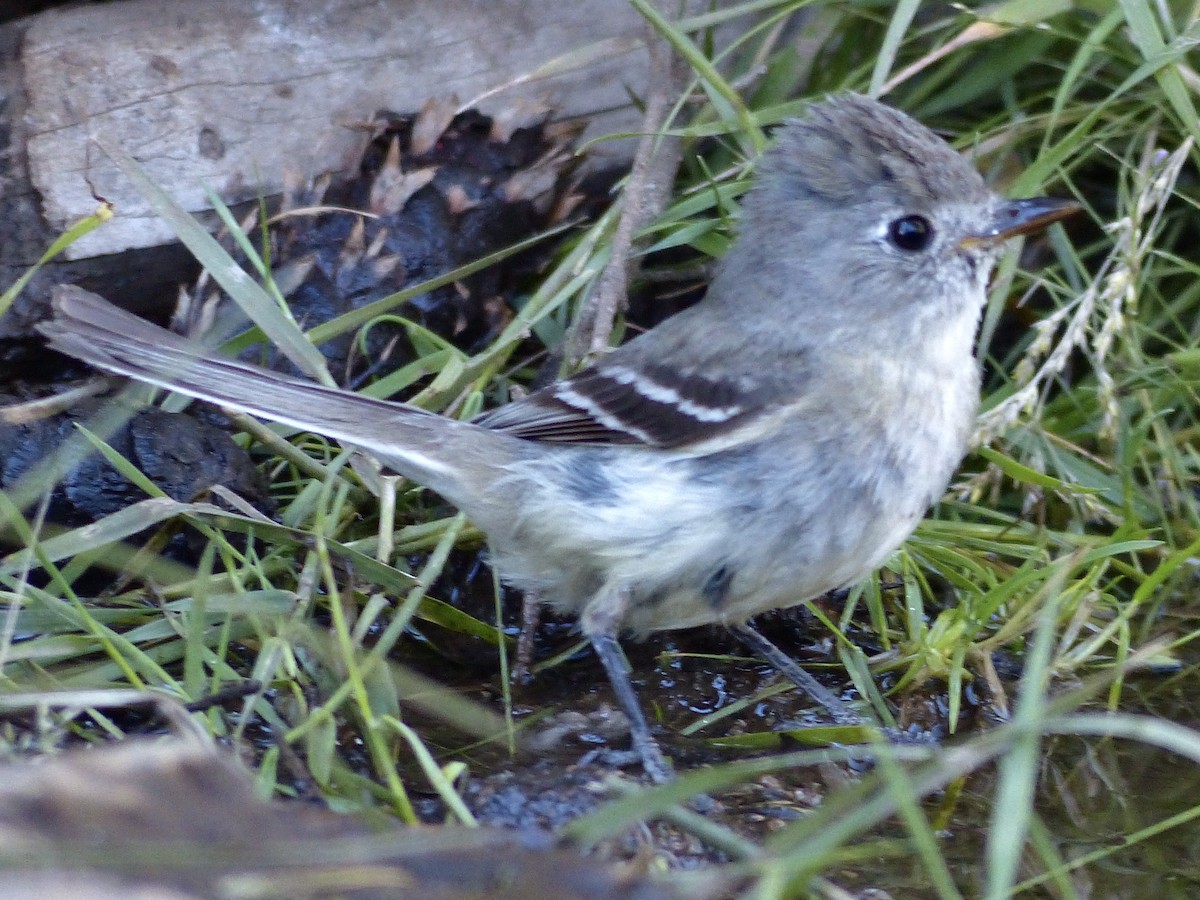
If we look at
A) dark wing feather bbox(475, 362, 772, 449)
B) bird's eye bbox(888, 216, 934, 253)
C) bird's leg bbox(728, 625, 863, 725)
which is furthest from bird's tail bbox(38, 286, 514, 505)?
bird's eye bbox(888, 216, 934, 253)

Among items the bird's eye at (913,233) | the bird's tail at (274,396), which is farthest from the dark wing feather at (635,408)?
the bird's eye at (913,233)

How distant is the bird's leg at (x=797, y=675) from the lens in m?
3.57

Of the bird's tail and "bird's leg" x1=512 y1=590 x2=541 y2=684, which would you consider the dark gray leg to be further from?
the bird's tail

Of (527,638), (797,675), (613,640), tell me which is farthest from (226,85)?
(797,675)

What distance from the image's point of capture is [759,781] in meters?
3.25

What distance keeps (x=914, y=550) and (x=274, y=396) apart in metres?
1.85

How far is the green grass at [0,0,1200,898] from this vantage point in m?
2.78

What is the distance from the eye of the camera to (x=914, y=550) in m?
3.95

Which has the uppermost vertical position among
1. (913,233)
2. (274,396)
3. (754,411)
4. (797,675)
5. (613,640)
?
(913,233)

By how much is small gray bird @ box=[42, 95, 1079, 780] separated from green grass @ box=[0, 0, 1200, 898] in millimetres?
280

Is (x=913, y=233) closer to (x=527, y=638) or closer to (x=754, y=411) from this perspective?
(x=754, y=411)

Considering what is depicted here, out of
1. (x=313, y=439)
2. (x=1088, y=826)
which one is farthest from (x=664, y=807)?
(x=313, y=439)

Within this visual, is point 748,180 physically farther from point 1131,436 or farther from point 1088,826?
point 1088,826

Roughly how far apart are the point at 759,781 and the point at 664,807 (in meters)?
1.08
